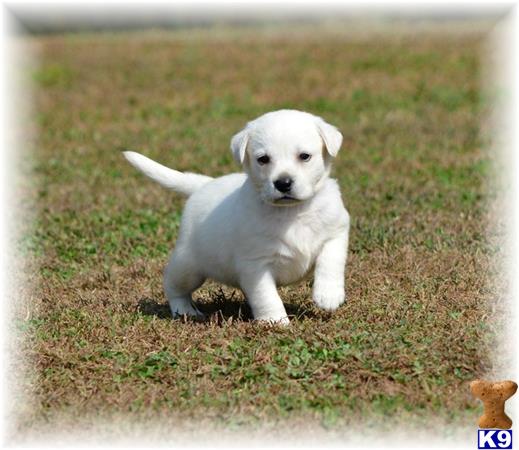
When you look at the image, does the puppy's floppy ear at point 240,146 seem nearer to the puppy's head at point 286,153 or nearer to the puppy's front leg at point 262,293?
the puppy's head at point 286,153

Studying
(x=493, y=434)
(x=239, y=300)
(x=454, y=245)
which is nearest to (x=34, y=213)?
(x=239, y=300)

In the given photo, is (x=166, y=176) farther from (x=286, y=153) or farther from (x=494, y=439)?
(x=494, y=439)

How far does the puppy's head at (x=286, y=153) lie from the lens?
5.07m

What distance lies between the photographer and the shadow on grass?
18.4 feet

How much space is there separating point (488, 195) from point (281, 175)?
3877 mm

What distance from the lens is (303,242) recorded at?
5.26 metres

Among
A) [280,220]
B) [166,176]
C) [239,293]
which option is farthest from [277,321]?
[166,176]

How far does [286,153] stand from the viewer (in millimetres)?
5121

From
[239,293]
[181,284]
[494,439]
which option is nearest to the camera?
[494,439]

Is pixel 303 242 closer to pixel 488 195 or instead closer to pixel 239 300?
pixel 239 300

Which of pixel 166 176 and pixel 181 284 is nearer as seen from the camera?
pixel 181 284

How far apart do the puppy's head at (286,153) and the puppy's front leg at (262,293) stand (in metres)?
0.39

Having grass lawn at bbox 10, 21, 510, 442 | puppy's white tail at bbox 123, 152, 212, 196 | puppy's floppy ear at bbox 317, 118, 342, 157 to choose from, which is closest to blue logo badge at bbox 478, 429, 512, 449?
grass lawn at bbox 10, 21, 510, 442

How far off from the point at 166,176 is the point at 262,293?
3.90 feet
